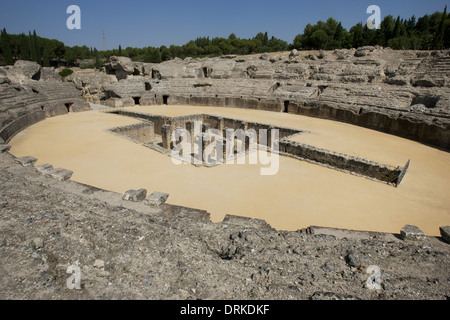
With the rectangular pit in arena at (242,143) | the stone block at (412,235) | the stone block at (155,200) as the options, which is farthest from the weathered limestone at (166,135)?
the stone block at (412,235)

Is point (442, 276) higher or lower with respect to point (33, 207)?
lower

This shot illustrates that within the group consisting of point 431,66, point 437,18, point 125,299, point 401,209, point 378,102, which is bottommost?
point 401,209

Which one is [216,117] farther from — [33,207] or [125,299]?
[125,299]

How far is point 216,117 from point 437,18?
126ft

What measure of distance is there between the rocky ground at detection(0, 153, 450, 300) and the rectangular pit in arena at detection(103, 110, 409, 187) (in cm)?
403

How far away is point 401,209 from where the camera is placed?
266 inches

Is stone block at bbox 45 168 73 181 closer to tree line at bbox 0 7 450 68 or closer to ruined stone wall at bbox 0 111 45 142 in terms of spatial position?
ruined stone wall at bbox 0 111 45 142

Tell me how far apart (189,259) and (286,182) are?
504 cm

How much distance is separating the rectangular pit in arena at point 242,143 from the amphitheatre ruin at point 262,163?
0.06m

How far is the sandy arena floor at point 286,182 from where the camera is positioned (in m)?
6.45

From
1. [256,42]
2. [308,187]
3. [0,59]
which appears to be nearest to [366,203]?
[308,187]

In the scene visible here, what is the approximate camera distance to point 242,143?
12.6 m

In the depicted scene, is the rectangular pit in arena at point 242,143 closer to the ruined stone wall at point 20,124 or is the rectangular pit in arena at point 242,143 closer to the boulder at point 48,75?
the ruined stone wall at point 20,124

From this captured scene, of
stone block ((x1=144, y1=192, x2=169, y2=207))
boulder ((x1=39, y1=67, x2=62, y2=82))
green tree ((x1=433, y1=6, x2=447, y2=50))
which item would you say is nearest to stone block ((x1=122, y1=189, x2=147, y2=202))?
stone block ((x1=144, y1=192, x2=169, y2=207))
